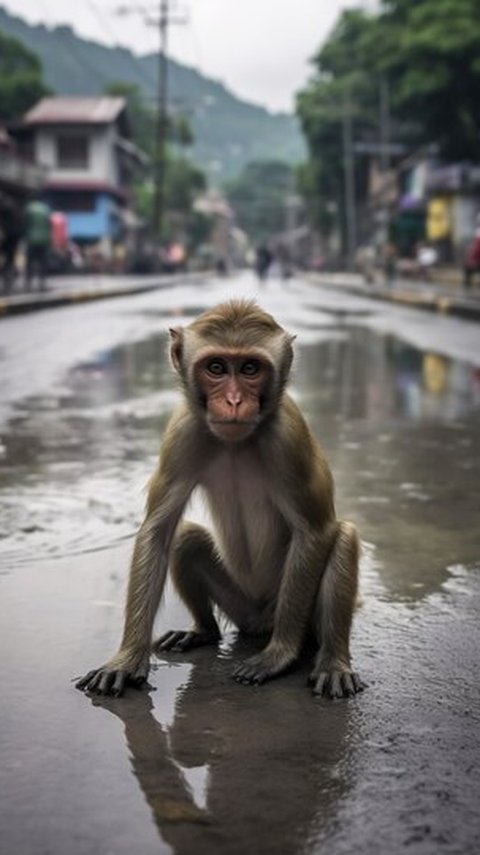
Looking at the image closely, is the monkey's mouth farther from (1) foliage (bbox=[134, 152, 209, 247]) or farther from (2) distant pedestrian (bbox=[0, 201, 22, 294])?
(1) foliage (bbox=[134, 152, 209, 247])

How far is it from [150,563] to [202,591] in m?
0.44

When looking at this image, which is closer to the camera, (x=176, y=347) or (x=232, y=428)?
(x=232, y=428)

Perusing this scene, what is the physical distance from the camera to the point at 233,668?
137 inches

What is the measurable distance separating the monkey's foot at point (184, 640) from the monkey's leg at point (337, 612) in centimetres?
49

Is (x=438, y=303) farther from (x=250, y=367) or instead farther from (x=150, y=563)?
(x=250, y=367)

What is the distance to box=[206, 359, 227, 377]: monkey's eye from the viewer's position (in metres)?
3.07

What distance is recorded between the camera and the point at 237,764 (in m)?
2.71

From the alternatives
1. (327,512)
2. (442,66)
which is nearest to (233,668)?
(327,512)

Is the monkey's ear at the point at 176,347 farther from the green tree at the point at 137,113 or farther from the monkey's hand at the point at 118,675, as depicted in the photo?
the green tree at the point at 137,113

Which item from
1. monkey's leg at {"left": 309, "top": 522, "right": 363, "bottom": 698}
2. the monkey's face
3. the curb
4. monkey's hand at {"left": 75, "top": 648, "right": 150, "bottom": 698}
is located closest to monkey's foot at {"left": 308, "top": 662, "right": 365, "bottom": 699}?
monkey's leg at {"left": 309, "top": 522, "right": 363, "bottom": 698}

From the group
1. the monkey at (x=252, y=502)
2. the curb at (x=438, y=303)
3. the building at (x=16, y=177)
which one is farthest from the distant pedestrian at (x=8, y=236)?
the monkey at (x=252, y=502)

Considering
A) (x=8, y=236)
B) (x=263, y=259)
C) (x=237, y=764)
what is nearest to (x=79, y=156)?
(x=263, y=259)

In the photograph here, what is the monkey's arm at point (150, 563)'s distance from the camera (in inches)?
128

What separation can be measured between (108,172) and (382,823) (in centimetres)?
7095
